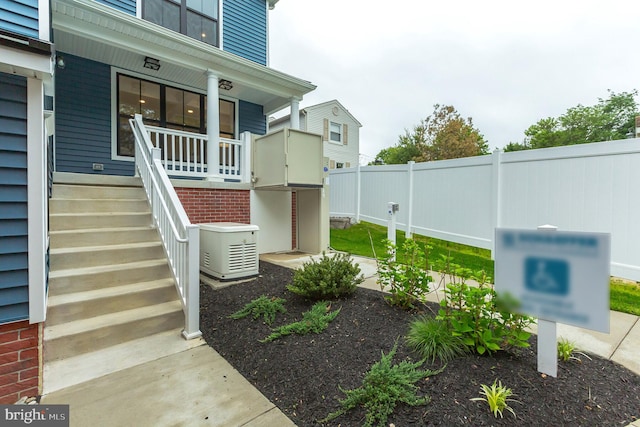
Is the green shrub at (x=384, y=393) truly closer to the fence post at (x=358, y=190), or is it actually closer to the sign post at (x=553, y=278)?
the sign post at (x=553, y=278)

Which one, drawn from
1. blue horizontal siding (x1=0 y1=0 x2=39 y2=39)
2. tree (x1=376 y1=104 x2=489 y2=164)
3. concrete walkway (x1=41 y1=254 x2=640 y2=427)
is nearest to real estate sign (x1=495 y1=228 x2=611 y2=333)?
concrete walkway (x1=41 y1=254 x2=640 y2=427)

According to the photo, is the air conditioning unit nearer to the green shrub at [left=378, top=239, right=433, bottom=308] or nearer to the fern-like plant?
the green shrub at [left=378, top=239, right=433, bottom=308]

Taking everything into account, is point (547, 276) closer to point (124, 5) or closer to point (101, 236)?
point (101, 236)

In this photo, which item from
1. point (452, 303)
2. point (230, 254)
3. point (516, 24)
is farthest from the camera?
point (516, 24)

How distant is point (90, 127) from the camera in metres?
6.02

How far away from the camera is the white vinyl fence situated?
3.62 m

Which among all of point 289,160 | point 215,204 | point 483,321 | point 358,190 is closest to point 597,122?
point 358,190

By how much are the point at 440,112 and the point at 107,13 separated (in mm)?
16151

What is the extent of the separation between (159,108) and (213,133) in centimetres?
211

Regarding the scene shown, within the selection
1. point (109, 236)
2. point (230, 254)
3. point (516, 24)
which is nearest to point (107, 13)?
point (109, 236)

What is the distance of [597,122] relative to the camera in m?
21.3

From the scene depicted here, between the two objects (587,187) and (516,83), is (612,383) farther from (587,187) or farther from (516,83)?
(516,83)

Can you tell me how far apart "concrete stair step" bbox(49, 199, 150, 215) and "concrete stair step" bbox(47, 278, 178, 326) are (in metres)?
1.54

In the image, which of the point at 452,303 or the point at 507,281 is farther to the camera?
the point at 452,303
